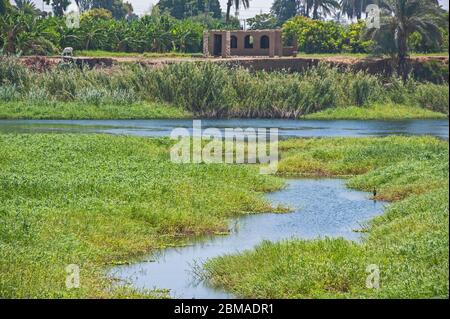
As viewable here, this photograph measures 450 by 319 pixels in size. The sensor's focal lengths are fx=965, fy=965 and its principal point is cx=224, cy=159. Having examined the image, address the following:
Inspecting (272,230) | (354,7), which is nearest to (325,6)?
(354,7)

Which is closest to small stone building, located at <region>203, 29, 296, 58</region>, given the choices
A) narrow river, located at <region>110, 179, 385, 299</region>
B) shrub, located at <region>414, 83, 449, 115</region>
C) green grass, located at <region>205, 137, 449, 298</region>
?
shrub, located at <region>414, 83, 449, 115</region>

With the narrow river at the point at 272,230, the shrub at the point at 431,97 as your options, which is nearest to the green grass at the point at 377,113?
the shrub at the point at 431,97

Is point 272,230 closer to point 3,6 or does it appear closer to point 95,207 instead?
point 95,207

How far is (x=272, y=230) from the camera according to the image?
23531 mm

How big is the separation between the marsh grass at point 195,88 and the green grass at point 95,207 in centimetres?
3581

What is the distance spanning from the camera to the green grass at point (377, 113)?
7201cm

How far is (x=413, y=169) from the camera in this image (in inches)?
1195

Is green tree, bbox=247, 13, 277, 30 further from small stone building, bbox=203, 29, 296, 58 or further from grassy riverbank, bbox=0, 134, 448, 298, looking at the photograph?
grassy riverbank, bbox=0, 134, 448, 298

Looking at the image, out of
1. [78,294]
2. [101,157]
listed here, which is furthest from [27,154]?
[78,294]

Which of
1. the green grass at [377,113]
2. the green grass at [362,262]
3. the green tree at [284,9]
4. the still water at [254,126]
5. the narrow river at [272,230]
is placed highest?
the green tree at [284,9]

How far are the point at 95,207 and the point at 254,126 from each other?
4068 centimetres

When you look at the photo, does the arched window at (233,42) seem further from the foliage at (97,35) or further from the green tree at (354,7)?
the green tree at (354,7)

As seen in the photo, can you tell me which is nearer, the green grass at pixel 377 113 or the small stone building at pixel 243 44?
the green grass at pixel 377 113

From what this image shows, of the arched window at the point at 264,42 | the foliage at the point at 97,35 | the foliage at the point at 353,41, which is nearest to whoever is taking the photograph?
the foliage at the point at 97,35
